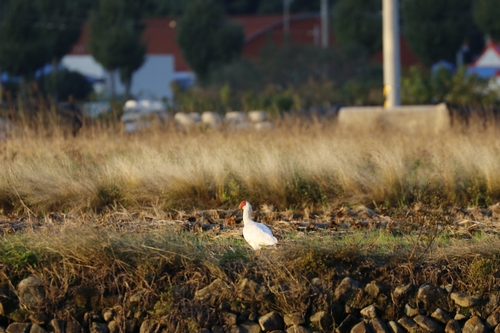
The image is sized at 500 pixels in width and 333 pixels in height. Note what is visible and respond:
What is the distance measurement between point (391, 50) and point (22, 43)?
2822 centimetres

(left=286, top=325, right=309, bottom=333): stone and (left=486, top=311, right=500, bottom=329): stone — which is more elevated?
(left=286, top=325, right=309, bottom=333): stone

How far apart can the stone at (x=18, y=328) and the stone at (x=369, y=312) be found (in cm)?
230

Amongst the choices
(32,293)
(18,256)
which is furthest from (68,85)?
(32,293)

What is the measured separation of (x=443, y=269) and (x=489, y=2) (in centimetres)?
3841

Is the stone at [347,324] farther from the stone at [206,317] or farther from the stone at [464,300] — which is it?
the stone at [206,317]

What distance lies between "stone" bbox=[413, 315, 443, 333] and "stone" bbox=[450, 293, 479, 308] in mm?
218

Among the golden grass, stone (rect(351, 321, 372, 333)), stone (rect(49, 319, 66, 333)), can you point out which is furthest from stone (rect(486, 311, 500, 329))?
stone (rect(49, 319, 66, 333))

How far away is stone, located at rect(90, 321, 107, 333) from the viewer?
21.2 feet

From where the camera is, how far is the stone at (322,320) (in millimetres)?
6438

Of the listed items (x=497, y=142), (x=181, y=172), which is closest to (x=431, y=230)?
(x=181, y=172)

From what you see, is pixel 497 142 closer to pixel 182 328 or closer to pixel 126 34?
pixel 182 328

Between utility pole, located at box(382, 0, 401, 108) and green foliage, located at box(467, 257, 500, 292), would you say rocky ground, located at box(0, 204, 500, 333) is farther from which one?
utility pole, located at box(382, 0, 401, 108)

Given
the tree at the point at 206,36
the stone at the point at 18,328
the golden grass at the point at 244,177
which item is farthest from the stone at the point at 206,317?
the tree at the point at 206,36

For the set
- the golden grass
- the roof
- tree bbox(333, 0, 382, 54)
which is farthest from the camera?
tree bbox(333, 0, 382, 54)
